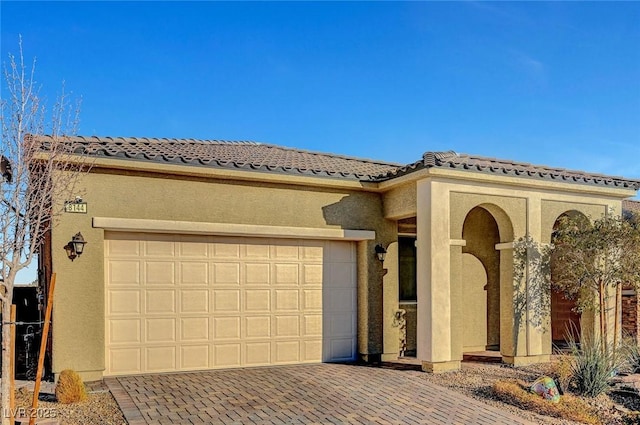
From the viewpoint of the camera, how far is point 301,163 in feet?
42.0

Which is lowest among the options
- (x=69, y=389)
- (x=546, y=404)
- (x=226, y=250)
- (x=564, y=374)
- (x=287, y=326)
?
(x=546, y=404)

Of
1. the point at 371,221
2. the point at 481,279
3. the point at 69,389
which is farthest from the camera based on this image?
the point at 481,279

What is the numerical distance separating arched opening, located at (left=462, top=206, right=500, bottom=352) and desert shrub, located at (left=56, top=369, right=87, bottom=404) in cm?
925

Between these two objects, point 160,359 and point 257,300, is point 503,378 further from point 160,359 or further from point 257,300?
point 160,359

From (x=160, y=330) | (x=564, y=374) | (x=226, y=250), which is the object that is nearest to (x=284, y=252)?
(x=226, y=250)

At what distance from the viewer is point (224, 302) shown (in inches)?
437

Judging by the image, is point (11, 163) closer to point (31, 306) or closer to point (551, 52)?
point (31, 306)

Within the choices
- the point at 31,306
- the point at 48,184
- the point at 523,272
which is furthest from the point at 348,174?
the point at 31,306

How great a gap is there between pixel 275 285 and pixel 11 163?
20.6 feet

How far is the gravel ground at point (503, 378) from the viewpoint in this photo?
8250 mm

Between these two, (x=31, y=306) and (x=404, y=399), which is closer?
(x=404, y=399)

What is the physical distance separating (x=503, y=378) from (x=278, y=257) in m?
5.23

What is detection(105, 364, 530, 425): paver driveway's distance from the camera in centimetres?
760

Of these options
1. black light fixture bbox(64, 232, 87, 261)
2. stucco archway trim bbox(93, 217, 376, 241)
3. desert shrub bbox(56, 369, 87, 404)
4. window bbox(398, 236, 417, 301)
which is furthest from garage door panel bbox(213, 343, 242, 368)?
window bbox(398, 236, 417, 301)
